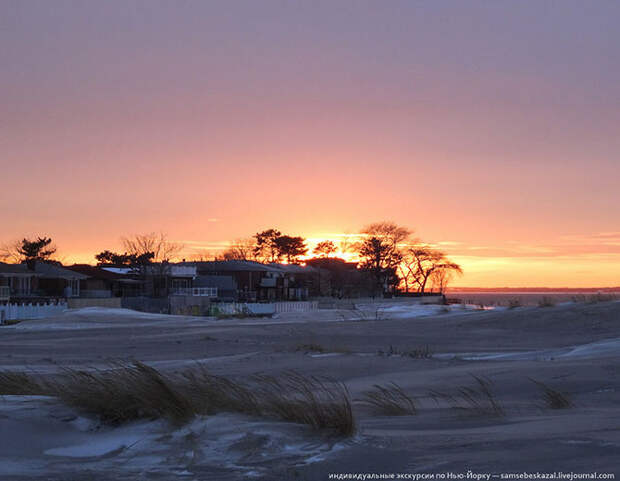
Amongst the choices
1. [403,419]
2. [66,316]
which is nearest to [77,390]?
[403,419]

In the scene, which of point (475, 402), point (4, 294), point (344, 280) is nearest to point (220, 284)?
point (344, 280)

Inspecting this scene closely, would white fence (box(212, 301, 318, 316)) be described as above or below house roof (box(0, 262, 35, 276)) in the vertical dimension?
below

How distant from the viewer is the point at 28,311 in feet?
182

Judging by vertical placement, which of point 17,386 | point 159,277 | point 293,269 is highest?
point 293,269

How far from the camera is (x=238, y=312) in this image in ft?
222

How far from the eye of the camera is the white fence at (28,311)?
53.5 m

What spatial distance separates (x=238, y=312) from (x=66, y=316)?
17448 mm

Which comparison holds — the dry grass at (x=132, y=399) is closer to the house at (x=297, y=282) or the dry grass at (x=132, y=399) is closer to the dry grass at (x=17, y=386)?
the dry grass at (x=17, y=386)

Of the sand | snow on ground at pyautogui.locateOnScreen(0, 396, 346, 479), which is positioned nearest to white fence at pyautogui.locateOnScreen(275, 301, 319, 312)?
the sand

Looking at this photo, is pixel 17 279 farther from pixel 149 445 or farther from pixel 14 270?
pixel 149 445

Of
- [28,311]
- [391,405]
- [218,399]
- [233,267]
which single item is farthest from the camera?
[233,267]

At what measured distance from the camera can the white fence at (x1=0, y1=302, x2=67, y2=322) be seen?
53500 mm

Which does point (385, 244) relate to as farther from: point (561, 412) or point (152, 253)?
point (561, 412)

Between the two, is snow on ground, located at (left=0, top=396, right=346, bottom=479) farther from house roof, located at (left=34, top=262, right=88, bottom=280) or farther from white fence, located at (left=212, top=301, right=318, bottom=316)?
house roof, located at (left=34, top=262, right=88, bottom=280)
